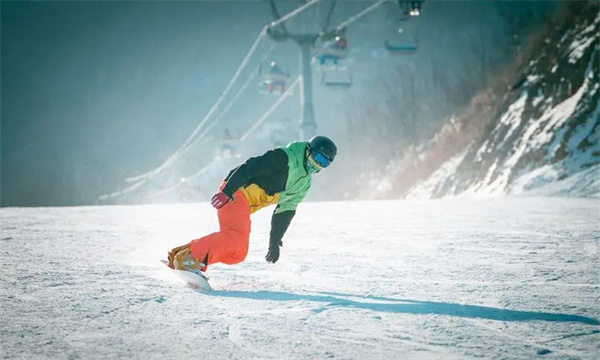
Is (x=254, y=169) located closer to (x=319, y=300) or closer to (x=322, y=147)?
(x=322, y=147)

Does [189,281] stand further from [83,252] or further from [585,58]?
[585,58]

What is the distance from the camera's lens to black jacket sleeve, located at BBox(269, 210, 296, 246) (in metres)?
4.37

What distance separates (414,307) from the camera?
304cm

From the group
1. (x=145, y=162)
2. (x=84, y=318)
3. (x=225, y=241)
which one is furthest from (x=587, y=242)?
(x=145, y=162)

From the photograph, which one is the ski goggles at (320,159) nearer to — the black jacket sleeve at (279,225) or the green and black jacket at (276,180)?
the green and black jacket at (276,180)

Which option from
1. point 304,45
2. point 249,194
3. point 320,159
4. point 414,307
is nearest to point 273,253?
point 249,194

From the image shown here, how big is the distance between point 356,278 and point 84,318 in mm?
1994

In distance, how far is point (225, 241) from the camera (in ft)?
12.7

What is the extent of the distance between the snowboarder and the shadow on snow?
0.42 meters

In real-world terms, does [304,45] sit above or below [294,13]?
above

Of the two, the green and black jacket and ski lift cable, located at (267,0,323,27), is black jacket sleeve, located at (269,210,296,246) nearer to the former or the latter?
the green and black jacket

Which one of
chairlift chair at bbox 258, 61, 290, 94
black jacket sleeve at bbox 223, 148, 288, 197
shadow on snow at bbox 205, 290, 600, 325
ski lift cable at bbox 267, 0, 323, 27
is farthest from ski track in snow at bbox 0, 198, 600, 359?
chairlift chair at bbox 258, 61, 290, 94

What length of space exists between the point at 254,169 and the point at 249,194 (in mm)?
253

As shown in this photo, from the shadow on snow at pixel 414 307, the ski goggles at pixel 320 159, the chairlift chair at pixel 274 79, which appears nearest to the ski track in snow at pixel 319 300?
the shadow on snow at pixel 414 307
